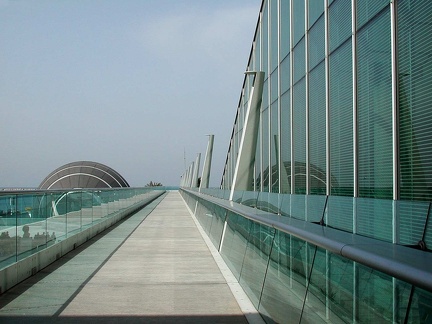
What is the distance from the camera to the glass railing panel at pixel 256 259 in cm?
748

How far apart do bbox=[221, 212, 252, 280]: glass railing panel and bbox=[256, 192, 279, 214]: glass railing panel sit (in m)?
0.53

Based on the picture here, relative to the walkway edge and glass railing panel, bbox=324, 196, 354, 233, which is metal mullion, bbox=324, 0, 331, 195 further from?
glass railing panel, bbox=324, 196, 354, 233

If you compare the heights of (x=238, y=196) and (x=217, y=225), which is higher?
(x=238, y=196)

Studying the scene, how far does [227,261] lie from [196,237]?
6117mm

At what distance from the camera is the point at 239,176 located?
18984mm

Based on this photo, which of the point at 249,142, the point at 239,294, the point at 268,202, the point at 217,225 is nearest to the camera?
the point at 239,294

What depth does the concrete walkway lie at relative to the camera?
755 centimetres

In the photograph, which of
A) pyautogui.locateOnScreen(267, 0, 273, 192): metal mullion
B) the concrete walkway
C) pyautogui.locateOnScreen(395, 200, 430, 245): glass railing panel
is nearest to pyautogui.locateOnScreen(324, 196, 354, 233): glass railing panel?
pyautogui.locateOnScreen(395, 200, 430, 245): glass railing panel

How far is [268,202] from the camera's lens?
1075 centimetres

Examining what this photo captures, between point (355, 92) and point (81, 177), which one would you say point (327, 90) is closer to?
point (355, 92)

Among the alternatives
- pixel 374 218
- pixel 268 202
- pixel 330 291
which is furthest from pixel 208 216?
pixel 330 291

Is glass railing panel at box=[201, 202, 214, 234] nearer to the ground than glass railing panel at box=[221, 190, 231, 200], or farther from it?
nearer to the ground

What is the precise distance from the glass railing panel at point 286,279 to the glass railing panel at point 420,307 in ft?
7.19

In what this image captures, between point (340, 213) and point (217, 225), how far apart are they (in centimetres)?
933
